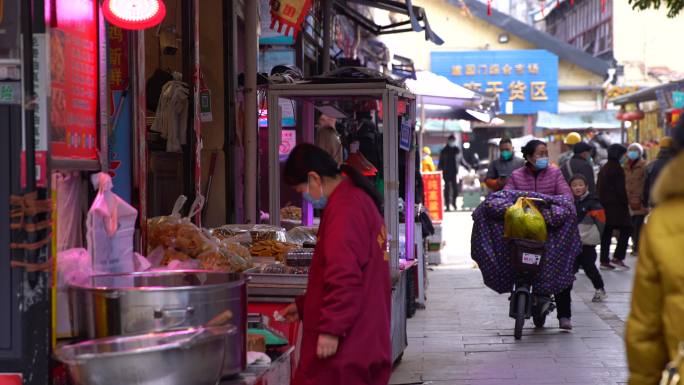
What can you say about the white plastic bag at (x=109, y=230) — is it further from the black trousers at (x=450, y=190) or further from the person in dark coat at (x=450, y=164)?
the black trousers at (x=450, y=190)

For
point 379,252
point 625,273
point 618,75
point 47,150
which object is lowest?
point 625,273

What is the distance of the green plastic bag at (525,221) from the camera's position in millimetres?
10359

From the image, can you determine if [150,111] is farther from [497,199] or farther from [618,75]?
[618,75]

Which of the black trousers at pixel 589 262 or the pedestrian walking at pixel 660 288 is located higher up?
the pedestrian walking at pixel 660 288

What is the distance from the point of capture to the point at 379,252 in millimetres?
4996

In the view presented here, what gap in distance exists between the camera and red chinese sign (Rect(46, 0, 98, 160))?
16.0 ft

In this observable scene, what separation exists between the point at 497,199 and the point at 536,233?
→ 1.83 feet

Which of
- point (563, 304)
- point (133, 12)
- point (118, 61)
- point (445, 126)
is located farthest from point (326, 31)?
point (445, 126)

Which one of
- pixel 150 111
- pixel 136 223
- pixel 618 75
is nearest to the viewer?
pixel 136 223

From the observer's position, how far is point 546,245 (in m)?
10.6

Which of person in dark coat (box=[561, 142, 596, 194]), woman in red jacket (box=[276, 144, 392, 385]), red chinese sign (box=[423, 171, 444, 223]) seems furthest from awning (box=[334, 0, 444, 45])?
woman in red jacket (box=[276, 144, 392, 385])

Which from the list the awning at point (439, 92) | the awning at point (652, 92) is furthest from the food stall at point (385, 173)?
the awning at point (652, 92)

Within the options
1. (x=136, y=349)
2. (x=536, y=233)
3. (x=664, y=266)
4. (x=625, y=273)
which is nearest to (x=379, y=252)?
(x=136, y=349)

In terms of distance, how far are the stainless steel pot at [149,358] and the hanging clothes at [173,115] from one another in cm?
422
